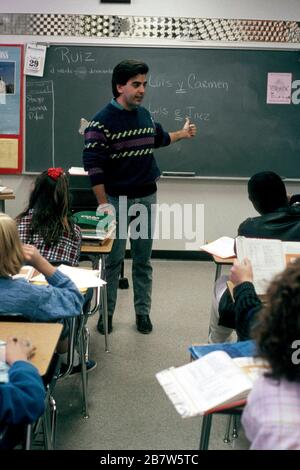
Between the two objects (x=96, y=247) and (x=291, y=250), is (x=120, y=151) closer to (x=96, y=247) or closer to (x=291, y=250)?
(x=96, y=247)

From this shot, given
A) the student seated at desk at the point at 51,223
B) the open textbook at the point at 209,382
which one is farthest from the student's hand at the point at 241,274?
the student seated at desk at the point at 51,223

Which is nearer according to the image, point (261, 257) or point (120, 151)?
point (261, 257)

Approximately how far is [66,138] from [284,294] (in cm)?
405

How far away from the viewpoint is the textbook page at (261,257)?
215cm

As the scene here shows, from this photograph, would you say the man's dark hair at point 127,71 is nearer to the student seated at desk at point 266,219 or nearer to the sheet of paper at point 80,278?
the student seated at desk at point 266,219

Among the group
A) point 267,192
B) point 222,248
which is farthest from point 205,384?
point 222,248

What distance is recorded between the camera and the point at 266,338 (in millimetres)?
1192

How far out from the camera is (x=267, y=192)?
2.66m

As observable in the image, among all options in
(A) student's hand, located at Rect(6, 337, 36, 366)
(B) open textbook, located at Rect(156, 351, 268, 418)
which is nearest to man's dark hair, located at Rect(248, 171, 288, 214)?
(B) open textbook, located at Rect(156, 351, 268, 418)

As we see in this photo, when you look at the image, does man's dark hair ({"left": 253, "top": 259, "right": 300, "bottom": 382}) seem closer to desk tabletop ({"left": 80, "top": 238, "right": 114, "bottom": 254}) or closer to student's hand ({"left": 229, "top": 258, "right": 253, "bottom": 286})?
student's hand ({"left": 229, "top": 258, "right": 253, "bottom": 286})

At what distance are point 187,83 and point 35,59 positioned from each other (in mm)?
1374

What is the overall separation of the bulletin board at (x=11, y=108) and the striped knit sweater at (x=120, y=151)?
1856 millimetres
